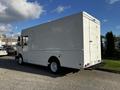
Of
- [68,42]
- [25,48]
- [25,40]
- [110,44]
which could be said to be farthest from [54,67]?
[110,44]

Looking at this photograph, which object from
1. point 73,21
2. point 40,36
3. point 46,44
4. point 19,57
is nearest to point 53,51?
point 46,44

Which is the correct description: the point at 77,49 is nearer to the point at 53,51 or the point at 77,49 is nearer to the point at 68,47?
the point at 68,47

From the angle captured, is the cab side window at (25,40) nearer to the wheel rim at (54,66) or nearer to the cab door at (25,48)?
the cab door at (25,48)

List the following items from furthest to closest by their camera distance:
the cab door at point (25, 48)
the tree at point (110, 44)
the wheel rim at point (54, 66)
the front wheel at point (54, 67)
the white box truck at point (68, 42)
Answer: the tree at point (110, 44)
the cab door at point (25, 48)
the wheel rim at point (54, 66)
the front wheel at point (54, 67)
the white box truck at point (68, 42)

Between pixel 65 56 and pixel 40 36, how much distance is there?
2567 mm

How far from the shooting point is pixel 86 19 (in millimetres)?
7973

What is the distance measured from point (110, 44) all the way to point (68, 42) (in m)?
13.8

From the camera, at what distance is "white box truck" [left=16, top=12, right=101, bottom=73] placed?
25.6 feet

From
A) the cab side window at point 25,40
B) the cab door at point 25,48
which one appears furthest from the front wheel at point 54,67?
the cab side window at point 25,40

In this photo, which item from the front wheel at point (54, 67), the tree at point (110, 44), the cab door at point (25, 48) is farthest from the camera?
the tree at point (110, 44)

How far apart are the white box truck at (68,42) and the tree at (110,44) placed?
1180cm

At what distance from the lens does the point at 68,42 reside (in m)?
8.32

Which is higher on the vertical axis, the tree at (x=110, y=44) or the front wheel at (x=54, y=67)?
the tree at (x=110, y=44)

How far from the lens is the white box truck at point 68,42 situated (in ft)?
25.6
